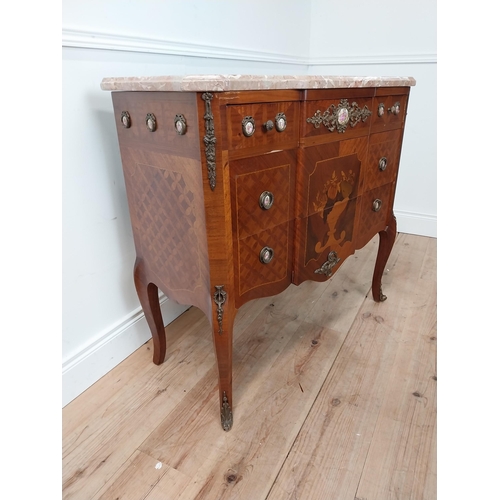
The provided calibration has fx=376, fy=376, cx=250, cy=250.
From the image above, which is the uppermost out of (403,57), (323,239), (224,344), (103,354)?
(403,57)

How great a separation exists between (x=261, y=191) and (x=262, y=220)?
81 mm

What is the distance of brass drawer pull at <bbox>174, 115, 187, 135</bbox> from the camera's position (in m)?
0.83

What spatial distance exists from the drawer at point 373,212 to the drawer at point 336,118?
272 mm

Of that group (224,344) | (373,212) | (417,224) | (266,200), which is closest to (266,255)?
(266,200)

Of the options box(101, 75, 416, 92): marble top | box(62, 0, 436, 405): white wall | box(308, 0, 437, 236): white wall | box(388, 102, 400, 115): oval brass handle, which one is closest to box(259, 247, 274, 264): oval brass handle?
box(101, 75, 416, 92): marble top

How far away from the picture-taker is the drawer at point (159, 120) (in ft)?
2.70

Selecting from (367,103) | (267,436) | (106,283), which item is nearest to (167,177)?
(106,283)

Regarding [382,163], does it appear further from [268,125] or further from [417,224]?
[417,224]

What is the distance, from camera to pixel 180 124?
838mm

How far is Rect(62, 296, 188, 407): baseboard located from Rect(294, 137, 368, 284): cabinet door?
0.66m

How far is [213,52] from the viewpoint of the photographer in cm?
152

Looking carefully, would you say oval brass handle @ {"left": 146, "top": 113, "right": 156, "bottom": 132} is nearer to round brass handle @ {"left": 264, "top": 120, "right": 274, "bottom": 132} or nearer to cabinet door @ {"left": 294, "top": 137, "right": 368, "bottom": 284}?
round brass handle @ {"left": 264, "top": 120, "right": 274, "bottom": 132}

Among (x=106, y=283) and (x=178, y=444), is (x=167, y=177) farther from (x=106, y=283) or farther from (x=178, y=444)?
(x=178, y=444)
